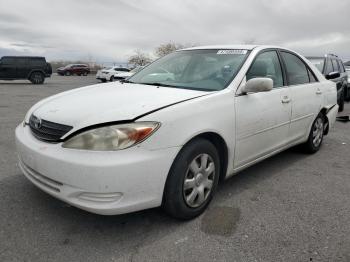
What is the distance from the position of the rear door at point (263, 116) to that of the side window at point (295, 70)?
0.20 m

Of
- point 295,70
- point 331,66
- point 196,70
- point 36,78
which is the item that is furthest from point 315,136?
point 36,78

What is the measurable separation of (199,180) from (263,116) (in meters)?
1.09

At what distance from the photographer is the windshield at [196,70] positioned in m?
3.35

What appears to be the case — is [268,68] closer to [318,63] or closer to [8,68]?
[318,63]

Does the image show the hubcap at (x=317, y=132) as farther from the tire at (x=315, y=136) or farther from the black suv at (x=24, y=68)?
the black suv at (x=24, y=68)

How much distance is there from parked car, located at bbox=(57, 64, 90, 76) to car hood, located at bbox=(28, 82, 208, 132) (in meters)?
36.6

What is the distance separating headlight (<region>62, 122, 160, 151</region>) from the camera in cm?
Answer: 241

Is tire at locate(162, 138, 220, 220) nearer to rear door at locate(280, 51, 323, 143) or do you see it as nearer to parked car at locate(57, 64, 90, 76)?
rear door at locate(280, 51, 323, 143)

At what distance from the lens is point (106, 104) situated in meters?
2.73

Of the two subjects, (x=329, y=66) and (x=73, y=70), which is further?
(x=73, y=70)

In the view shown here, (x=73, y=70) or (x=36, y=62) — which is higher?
(x=36, y=62)

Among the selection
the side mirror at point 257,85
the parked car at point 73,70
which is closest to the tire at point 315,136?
the side mirror at point 257,85

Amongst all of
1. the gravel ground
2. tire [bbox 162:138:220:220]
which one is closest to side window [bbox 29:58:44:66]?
the gravel ground

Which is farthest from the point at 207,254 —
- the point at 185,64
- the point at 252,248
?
the point at 185,64
